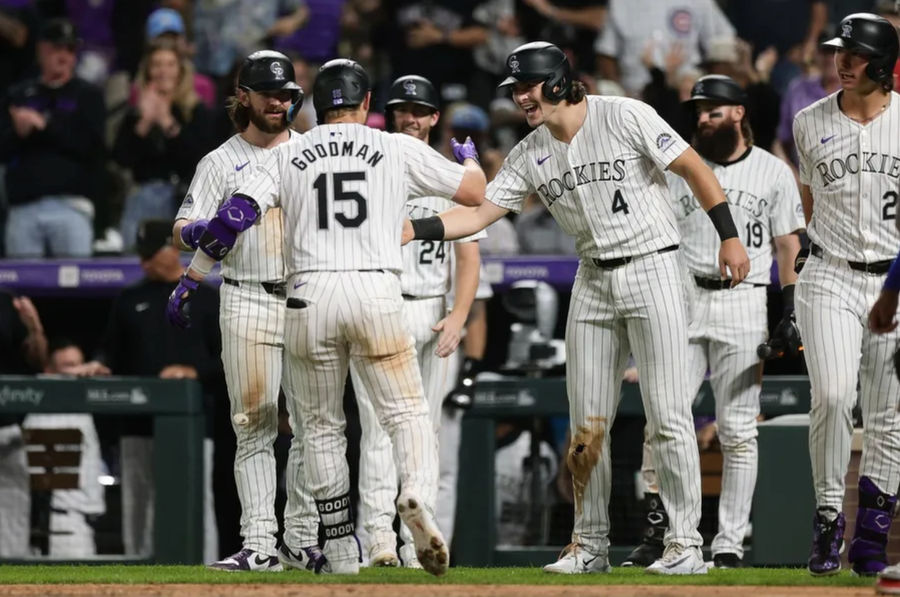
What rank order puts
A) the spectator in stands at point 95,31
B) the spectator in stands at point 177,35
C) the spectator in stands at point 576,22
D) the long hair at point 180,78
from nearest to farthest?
the long hair at point 180,78
the spectator in stands at point 177,35
the spectator in stands at point 576,22
the spectator in stands at point 95,31

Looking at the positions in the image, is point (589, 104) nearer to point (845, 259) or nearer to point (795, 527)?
point (845, 259)

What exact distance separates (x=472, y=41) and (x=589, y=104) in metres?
5.63

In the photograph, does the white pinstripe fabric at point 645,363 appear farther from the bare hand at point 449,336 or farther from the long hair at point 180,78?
the long hair at point 180,78

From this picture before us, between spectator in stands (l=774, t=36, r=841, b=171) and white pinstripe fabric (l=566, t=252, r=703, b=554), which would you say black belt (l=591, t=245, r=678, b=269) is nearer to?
white pinstripe fabric (l=566, t=252, r=703, b=554)

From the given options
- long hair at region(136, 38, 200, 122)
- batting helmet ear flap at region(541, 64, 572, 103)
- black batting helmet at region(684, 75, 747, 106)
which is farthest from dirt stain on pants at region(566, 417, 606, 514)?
long hair at region(136, 38, 200, 122)

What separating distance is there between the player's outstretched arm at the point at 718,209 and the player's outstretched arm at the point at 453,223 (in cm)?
82

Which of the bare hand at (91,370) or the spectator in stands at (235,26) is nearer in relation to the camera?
the bare hand at (91,370)

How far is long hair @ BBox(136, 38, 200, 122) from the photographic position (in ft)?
37.4

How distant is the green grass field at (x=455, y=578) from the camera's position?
A: 256 inches

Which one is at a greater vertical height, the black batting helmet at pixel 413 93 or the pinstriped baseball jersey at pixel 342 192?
the black batting helmet at pixel 413 93

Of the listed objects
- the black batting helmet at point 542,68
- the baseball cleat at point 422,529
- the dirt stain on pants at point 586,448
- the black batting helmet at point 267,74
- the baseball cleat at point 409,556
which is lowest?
the baseball cleat at point 409,556

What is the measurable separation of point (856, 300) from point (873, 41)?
1003 mm

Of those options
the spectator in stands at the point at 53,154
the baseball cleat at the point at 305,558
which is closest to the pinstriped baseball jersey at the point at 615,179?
the baseball cleat at the point at 305,558

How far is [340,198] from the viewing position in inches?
253
